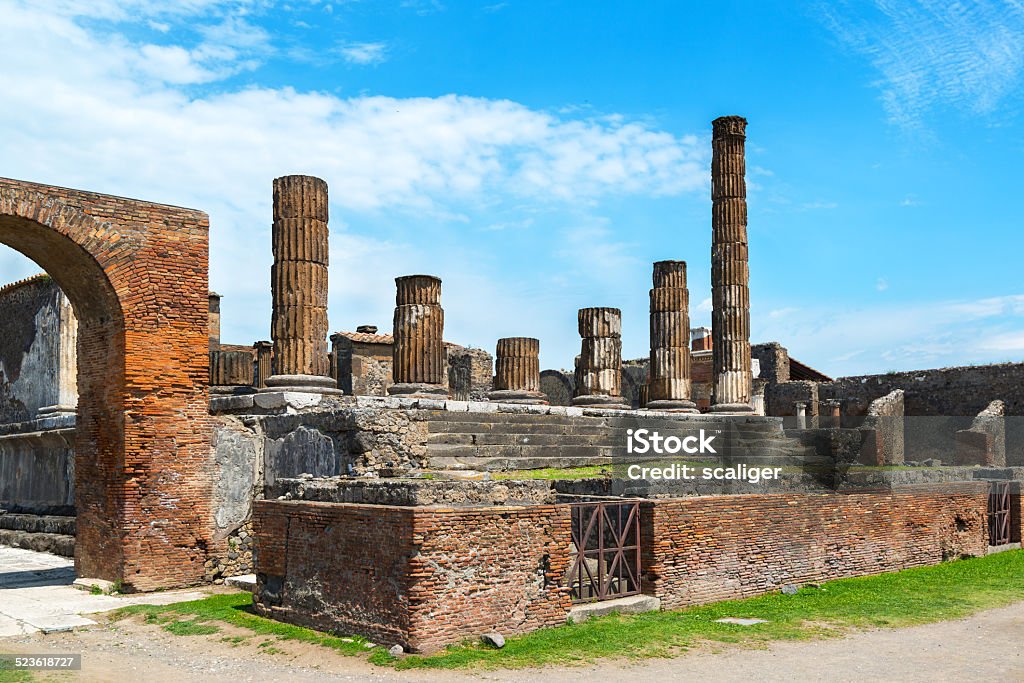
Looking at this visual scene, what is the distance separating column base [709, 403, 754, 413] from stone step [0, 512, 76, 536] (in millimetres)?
11685

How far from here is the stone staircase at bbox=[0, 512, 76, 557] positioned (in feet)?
46.5

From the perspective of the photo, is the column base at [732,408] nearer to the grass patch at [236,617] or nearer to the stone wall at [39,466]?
the grass patch at [236,617]

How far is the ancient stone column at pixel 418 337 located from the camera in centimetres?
1472

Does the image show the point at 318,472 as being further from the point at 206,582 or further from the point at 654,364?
the point at 654,364

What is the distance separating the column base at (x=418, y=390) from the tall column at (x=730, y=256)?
7175 mm

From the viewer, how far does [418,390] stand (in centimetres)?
1457

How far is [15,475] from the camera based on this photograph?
16562 millimetres

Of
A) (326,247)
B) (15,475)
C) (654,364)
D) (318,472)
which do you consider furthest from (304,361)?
(654,364)

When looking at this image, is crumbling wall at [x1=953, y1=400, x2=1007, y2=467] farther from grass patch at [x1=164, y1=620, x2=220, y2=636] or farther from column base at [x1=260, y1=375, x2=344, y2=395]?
grass patch at [x1=164, y1=620, x2=220, y2=636]

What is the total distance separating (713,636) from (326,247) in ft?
27.1

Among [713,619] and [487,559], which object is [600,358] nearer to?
[713,619]

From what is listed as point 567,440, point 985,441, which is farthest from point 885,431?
point 567,440

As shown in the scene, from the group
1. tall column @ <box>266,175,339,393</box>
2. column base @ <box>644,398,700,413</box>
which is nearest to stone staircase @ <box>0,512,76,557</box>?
tall column @ <box>266,175,339,393</box>

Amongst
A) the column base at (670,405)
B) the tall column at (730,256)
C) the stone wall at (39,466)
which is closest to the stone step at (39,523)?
the stone wall at (39,466)
